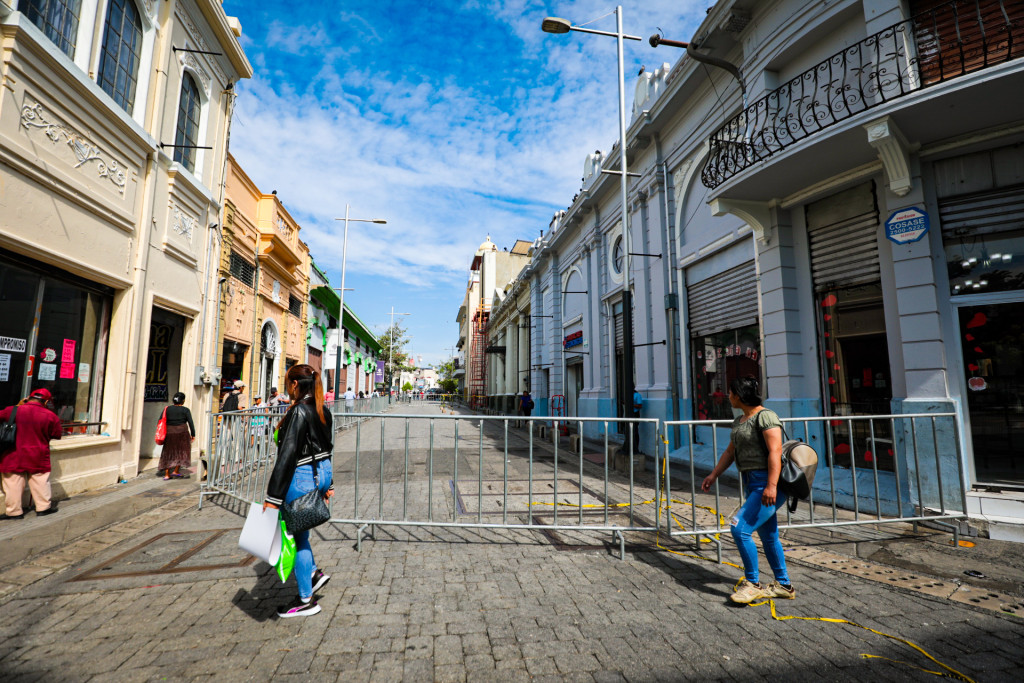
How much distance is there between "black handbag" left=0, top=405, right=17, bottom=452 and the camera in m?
5.39

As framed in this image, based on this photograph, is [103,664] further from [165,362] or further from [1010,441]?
[165,362]

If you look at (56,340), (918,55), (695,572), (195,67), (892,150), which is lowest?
(695,572)

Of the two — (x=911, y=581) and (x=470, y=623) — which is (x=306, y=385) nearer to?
(x=470, y=623)

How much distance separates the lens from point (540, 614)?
130 inches

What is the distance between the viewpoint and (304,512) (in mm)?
3230

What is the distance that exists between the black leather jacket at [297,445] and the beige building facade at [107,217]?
5240 millimetres

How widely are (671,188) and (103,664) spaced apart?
39.4 feet

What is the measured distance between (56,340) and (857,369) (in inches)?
457

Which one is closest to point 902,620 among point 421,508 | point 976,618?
point 976,618

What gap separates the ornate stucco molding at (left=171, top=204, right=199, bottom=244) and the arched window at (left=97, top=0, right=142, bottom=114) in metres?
2.01

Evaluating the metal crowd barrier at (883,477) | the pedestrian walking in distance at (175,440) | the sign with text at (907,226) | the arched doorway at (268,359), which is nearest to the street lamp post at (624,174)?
the metal crowd barrier at (883,477)

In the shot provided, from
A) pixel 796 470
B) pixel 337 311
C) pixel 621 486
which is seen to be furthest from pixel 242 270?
pixel 337 311

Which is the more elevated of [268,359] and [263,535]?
[268,359]

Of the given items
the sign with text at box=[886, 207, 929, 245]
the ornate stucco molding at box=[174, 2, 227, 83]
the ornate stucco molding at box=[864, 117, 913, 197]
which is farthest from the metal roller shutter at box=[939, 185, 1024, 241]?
the ornate stucco molding at box=[174, 2, 227, 83]
